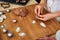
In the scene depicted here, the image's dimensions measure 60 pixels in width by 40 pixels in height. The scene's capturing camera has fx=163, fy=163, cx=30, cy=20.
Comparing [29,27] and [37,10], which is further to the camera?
[37,10]

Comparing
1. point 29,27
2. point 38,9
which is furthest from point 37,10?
point 29,27

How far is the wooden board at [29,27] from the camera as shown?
0.95m

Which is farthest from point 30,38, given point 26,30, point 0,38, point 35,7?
point 35,7

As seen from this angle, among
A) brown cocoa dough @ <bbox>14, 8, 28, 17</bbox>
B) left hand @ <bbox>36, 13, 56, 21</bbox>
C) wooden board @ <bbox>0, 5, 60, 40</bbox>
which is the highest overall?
brown cocoa dough @ <bbox>14, 8, 28, 17</bbox>

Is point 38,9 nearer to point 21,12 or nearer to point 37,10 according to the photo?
point 37,10

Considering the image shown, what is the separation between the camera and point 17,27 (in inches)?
39.7

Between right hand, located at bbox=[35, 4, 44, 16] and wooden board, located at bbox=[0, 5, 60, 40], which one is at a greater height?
right hand, located at bbox=[35, 4, 44, 16]

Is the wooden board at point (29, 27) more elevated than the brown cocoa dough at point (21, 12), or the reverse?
the brown cocoa dough at point (21, 12)

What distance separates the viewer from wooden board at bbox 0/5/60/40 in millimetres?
955

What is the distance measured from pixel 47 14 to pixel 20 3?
0.78ft

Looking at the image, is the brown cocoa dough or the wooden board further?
the brown cocoa dough

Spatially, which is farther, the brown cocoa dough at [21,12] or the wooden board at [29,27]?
the brown cocoa dough at [21,12]

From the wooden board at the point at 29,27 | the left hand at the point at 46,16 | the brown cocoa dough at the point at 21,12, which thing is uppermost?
the brown cocoa dough at the point at 21,12

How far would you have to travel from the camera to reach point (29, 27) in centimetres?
101
